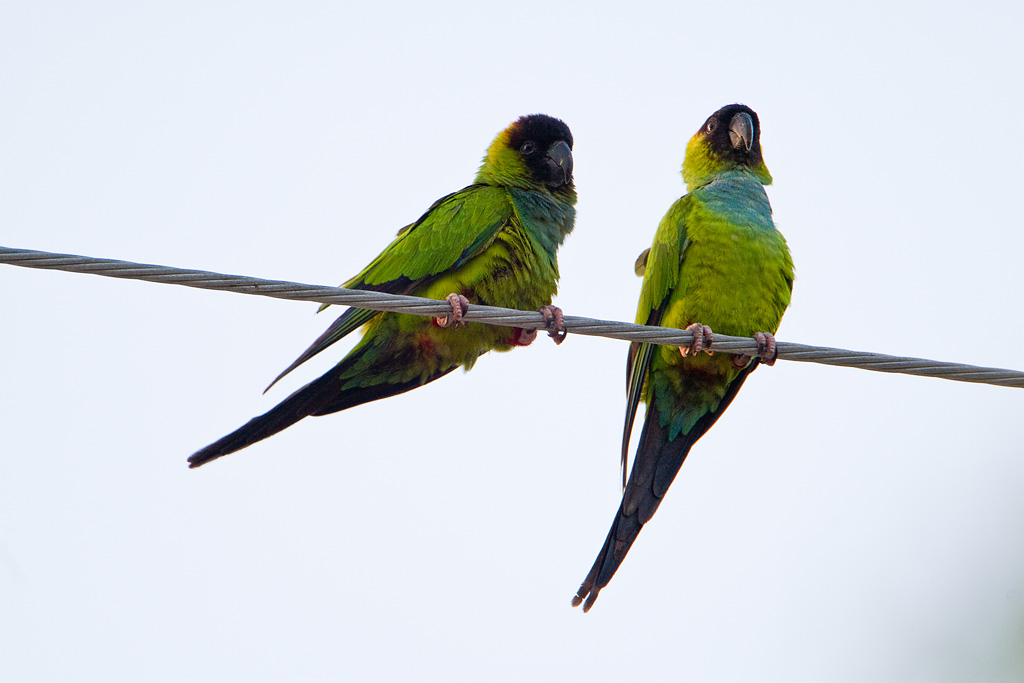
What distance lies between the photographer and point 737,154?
16.4 feet

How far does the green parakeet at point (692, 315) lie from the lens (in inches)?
171

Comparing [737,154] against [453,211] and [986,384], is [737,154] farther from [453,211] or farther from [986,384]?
[986,384]

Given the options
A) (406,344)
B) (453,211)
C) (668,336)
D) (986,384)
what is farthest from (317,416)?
(986,384)

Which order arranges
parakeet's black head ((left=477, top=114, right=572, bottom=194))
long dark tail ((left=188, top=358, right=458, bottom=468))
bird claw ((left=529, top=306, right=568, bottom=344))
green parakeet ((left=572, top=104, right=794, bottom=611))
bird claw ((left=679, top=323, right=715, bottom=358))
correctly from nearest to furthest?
1. bird claw ((left=529, top=306, right=568, bottom=344))
2. bird claw ((left=679, top=323, right=715, bottom=358))
3. long dark tail ((left=188, top=358, right=458, bottom=468))
4. green parakeet ((left=572, top=104, right=794, bottom=611))
5. parakeet's black head ((left=477, top=114, right=572, bottom=194))

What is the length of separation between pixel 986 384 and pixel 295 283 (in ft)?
7.36

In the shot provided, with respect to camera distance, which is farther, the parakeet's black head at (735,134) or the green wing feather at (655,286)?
the parakeet's black head at (735,134)

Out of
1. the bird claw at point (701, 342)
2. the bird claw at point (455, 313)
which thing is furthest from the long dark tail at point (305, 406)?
the bird claw at point (701, 342)

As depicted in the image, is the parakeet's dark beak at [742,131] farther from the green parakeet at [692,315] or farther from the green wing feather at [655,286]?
the green wing feather at [655,286]

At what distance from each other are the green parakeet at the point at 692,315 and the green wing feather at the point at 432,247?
0.81 metres

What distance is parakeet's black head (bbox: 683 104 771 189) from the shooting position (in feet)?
16.3

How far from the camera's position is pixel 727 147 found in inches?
198

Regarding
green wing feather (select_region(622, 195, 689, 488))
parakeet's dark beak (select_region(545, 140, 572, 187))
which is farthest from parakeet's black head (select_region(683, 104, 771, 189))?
parakeet's dark beak (select_region(545, 140, 572, 187))

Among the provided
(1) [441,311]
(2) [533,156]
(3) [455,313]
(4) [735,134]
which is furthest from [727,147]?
(1) [441,311]

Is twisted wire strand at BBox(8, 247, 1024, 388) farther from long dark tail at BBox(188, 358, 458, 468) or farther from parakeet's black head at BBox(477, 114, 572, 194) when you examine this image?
parakeet's black head at BBox(477, 114, 572, 194)
